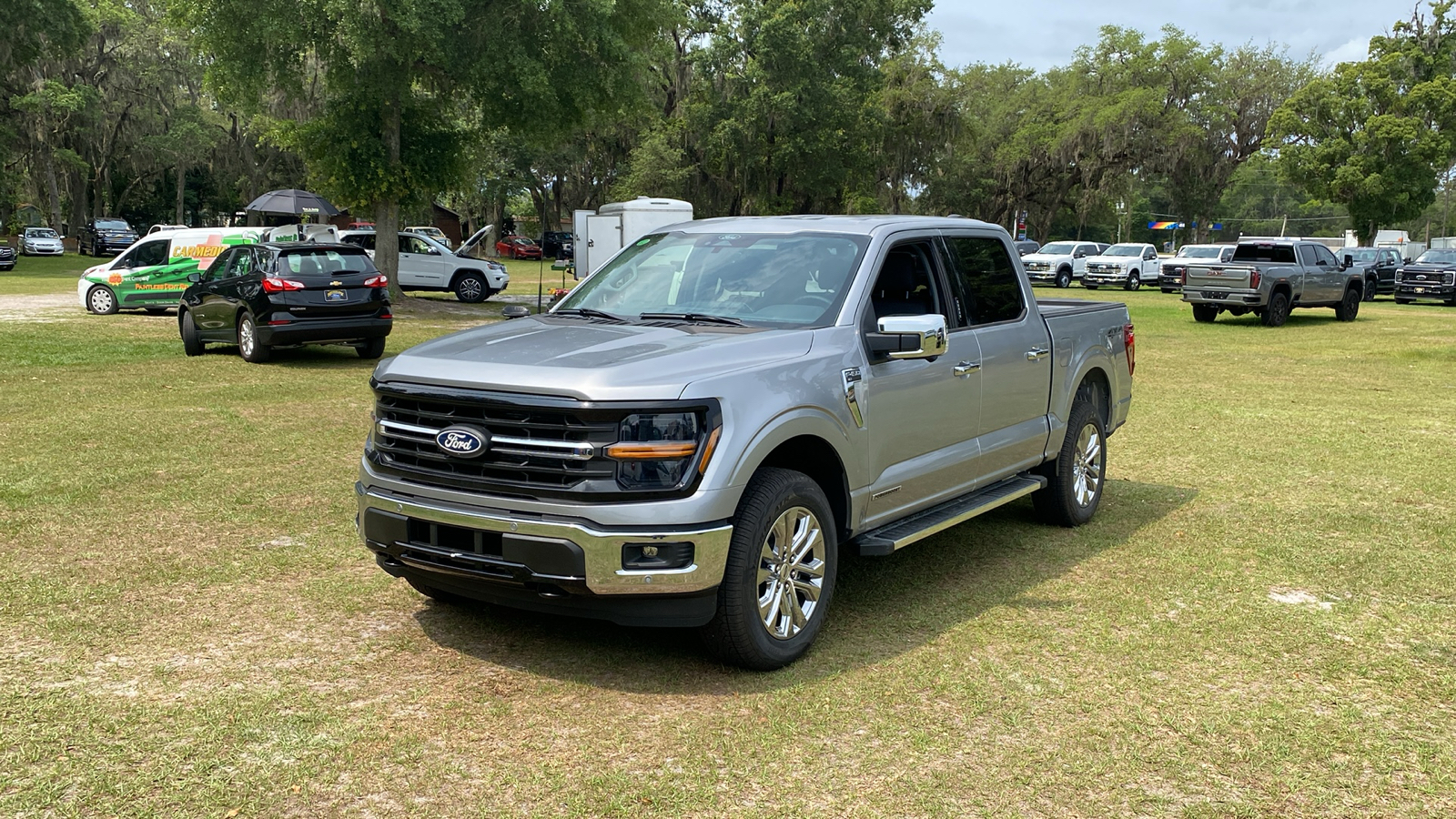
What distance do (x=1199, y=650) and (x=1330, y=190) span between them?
50.4 m

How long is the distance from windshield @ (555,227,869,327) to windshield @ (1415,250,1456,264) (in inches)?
1338

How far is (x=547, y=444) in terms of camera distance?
440 cm

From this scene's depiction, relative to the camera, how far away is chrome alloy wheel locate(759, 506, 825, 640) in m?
4.75

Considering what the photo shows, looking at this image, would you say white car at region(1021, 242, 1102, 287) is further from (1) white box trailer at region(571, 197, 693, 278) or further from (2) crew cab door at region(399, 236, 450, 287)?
(2) crew cab door at region(399, 236, 450, 287)

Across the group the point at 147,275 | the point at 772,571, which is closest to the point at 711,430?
the point at 772,571

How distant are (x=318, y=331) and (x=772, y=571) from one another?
1171 cm

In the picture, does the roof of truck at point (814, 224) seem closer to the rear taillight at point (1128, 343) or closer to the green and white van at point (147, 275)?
the rear taillight at point (1128, 343)

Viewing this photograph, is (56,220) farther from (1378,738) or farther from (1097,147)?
(1378,738)

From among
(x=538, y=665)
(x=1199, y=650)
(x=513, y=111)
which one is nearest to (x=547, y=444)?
(x=538, y=665)

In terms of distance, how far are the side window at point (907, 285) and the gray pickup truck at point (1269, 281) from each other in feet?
68.1

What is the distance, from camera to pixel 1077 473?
736 centimetres

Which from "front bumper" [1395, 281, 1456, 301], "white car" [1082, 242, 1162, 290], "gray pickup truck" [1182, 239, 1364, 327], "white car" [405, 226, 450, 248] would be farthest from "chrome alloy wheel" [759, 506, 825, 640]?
"white car" [1082, 242, 1162, 290]

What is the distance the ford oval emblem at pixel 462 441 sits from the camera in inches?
177

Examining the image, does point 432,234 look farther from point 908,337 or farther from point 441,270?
point 908,337
